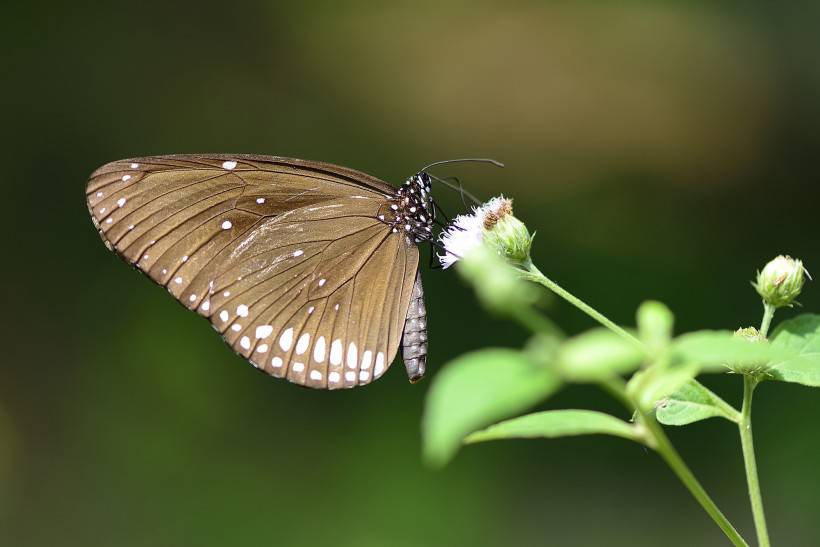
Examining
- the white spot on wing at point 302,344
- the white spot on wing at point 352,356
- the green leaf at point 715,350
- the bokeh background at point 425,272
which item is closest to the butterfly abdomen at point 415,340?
the white spot on wing at point 352,356

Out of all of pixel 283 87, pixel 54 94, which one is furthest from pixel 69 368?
pixel 283 87

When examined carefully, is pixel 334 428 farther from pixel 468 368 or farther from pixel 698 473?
pixel 468 368

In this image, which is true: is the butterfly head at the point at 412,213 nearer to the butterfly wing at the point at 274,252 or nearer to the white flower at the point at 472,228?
the butterfly wing at the point at 274,252

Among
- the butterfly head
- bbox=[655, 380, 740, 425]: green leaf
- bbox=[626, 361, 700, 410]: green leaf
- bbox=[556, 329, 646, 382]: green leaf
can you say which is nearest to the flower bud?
bbox=[655, 380, 740, 425]: green leaf

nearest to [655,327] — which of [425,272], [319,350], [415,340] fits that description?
[415,340]

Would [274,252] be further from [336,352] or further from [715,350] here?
[715,350]

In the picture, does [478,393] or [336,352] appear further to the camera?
[336,352]
